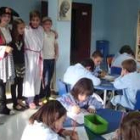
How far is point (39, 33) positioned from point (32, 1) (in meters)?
1.96

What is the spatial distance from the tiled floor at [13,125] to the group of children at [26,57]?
158mm

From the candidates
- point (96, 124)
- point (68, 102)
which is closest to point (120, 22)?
point (68, 102)

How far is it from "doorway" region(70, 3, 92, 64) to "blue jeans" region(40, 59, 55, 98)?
2611 mm

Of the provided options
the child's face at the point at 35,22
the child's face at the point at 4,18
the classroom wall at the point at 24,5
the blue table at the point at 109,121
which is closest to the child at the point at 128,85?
the blue table at the point at 109,121

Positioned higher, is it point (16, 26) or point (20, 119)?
point (16, 26)

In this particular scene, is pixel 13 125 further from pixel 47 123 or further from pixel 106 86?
pixel 47 123

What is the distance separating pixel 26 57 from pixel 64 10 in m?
A: 1.27

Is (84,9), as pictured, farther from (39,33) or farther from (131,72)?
(131,72)

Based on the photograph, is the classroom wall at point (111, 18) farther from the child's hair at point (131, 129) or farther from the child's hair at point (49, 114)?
the child's hair at point (131, 129)

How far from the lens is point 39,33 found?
4.55m

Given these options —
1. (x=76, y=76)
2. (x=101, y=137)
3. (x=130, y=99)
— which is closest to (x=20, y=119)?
(x=76, y=76)

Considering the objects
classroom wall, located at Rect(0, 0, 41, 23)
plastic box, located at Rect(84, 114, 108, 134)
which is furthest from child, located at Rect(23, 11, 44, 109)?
plastic box, located at Rect(84, 114, 108, 134)

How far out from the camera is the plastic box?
6.77 ft

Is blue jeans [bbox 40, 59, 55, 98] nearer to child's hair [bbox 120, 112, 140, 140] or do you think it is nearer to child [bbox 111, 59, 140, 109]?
child [bbox 111, 59, 140, 109]
